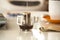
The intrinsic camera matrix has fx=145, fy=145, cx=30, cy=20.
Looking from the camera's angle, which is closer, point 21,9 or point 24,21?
point 24,21

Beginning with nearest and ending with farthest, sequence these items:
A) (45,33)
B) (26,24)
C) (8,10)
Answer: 1. (45,33)
2. (26,24)
3. (8,10)

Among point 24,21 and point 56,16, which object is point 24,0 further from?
point 56,16

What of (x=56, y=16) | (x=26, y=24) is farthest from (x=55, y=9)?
(x=26, y=24)

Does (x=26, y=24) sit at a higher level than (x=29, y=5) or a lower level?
lower

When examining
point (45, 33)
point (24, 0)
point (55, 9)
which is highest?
point (24, 0)

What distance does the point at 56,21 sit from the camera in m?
0.78

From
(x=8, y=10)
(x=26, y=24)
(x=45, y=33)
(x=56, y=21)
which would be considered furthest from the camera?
(x=8, y=10)

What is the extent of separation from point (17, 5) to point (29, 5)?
0.42 ft

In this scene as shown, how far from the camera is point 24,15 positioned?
106 centimetres

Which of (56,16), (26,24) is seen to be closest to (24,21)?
(26,24)

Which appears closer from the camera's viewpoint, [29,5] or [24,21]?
[24,21]

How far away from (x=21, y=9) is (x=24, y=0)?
110 millimetres

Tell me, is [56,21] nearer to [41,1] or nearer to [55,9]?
[55,9]

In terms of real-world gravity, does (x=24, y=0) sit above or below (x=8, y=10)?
above
